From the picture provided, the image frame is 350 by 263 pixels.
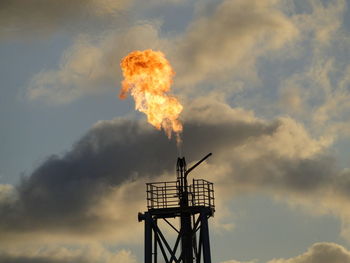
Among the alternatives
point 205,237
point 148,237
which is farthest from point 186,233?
point 148,237

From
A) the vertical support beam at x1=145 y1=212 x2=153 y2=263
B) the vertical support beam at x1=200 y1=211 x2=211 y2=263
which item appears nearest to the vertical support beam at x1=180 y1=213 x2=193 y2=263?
the vertical support beam at x1=200 y1=211 x2=211 y2=263

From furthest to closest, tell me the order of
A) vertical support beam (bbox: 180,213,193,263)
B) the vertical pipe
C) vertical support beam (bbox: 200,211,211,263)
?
the vertical pipe, vertical support beam (bbox: 180,213,193,263), vertical support beam (bbox: 200,211,211,263)

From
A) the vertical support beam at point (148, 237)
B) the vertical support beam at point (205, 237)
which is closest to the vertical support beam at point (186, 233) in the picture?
the vertical support beam at point (205, 237)

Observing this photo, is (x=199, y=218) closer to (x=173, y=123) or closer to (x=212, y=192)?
(x=212, y=192)

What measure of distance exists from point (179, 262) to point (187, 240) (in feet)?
5.14

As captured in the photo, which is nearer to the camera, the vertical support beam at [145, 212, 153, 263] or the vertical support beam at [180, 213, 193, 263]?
the vertical support beam at [180, 213, 193, 263]

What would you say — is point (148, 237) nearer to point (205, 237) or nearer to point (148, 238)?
point (148, 238)

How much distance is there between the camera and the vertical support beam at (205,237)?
248 ft

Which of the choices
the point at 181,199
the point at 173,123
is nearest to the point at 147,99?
the point at 173,123

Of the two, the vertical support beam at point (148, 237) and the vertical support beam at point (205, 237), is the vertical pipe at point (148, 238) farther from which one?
the vertical support beam at point (205, 237)

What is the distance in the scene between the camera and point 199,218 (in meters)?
76.6

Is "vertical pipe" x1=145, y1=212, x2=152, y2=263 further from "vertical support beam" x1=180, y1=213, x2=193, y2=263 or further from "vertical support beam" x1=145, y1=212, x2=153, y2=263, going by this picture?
"vertical support beam" x1=180, y1=213, x2=193, y2=263

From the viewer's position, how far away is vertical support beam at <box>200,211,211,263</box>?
75.6 m

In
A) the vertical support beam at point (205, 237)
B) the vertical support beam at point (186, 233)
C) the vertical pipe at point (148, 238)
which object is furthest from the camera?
the vertical pipe at point (148, 238)
